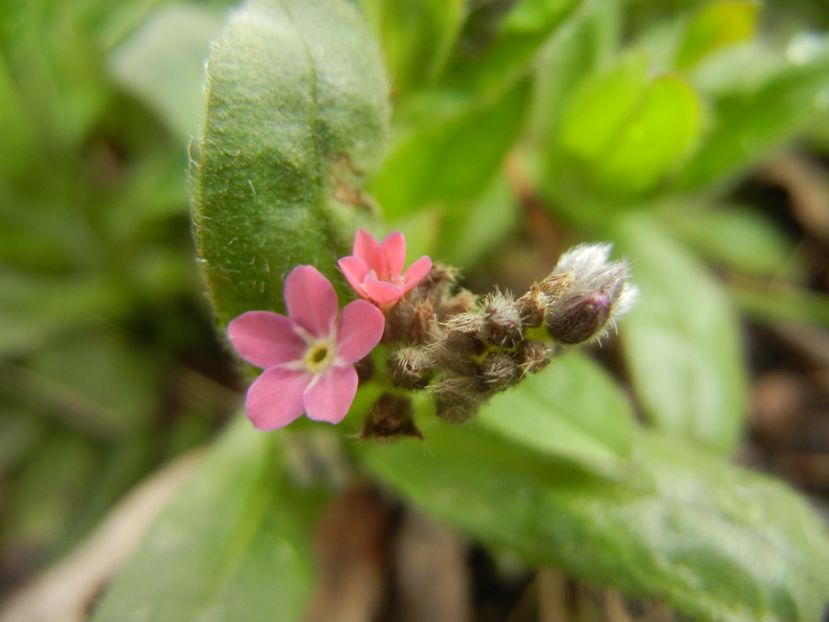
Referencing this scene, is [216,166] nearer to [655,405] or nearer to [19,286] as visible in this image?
[655,405]

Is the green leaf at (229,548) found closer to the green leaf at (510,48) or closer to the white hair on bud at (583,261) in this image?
the white hair on bud at (583,261)

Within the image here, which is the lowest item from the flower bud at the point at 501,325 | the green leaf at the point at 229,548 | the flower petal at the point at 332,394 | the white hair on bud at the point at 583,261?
the green leaf at the point at 229,548

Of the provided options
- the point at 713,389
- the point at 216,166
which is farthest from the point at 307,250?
the point at 713,389

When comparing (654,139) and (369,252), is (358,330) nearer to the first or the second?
(369,252)

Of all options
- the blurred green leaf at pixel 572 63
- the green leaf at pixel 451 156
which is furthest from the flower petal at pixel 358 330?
the blurred green leaf at pixel 572 63

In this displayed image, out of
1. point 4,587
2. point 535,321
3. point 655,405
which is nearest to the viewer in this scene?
point 535,321

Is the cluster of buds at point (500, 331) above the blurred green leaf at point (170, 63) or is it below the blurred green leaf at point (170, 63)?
above

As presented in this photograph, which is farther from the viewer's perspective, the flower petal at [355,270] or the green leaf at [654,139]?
the green leaf at [654,139]

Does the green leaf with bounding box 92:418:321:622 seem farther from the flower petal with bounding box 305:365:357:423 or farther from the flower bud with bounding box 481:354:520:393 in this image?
the flower bud with bounding box 481:354:520:393
